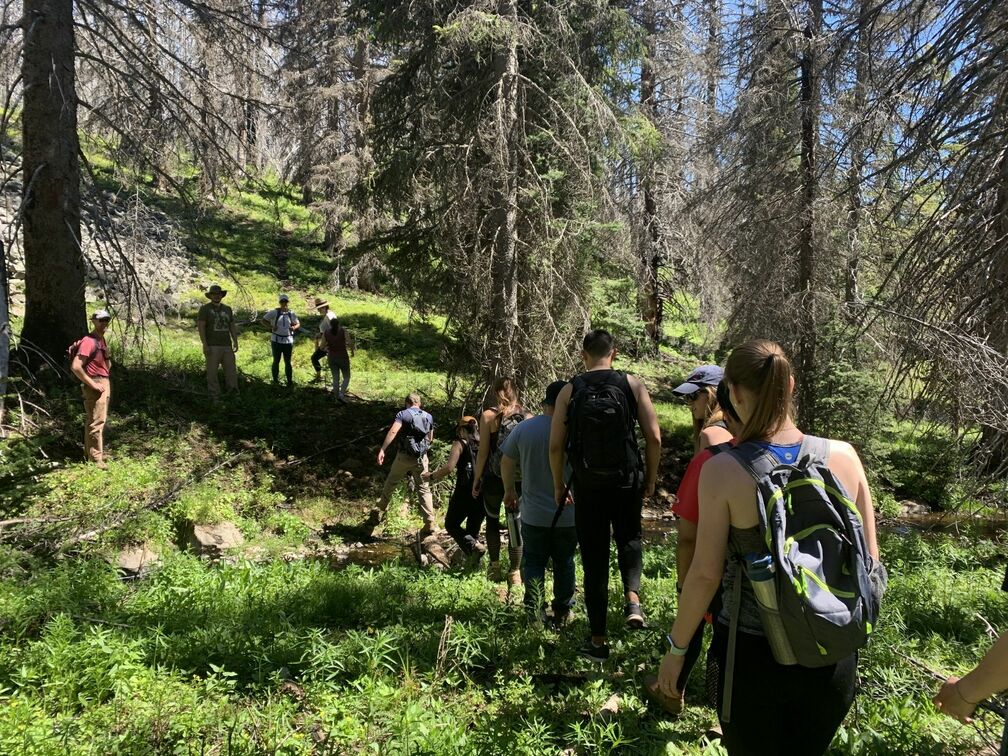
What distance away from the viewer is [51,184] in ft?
29.2

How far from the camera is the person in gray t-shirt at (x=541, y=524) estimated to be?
4539mm

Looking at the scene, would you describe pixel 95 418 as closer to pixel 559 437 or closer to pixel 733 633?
pixel 559 437

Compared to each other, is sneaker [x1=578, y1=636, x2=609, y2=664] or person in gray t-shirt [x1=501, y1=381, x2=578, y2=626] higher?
person in gray t-shirt [x1=501, y1=381, x2=578, y2=626]

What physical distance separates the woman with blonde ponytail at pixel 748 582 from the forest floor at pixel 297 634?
119 centimetres

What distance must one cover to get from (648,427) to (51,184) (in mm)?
9128

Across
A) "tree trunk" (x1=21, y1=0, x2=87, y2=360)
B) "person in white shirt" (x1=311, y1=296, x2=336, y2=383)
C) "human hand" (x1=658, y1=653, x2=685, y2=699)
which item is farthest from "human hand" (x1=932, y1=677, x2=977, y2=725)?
"person in white shirt" (x1=311, y1=296, x2=336, y2=383)

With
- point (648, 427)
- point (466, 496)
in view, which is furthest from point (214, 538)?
point (648, 427)

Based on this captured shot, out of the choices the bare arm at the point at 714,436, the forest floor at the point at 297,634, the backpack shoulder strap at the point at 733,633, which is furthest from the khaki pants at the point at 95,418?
the backpack shoulder strap at the point at 733,633

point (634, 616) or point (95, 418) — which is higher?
point (95, 418)

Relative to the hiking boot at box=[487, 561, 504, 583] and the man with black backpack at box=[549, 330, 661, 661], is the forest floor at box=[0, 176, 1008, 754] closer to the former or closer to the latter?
the hiking boot at box=[487, 561, 504, 583]

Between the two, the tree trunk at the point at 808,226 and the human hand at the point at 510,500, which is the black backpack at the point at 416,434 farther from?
the tree trunk at the point at 808,226

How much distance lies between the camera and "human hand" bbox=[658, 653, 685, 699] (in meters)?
2.35

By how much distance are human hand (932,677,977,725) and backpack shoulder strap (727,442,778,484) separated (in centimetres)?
75

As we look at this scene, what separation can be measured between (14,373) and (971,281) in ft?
37.1
